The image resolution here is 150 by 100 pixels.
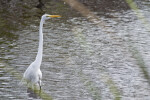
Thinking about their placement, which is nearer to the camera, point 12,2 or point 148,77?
point 148,77

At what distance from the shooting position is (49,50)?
1226cm

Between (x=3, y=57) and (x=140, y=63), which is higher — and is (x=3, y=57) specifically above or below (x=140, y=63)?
below

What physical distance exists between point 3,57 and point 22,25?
193 inches

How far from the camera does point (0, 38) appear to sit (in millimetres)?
13609

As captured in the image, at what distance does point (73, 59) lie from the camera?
11.2 m

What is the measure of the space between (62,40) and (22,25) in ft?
10.1

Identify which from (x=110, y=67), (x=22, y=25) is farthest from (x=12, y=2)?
(x=110, y=67)

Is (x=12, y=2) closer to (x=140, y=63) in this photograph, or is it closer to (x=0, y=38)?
(x=0, y=38)

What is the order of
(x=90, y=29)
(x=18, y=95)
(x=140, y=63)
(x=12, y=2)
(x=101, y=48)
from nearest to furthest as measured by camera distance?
1. (x=140, y=63)
2. (x=18, y=95)
3. (x=101, y=48)
4. (x=90, y=29)
5. (x=12, y=2)

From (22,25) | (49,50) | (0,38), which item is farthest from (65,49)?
(22,25)

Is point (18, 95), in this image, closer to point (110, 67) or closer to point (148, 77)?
point (110, 67)

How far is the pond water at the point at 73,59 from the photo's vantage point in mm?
8488

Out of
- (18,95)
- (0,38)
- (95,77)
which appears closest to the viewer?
(18,95)

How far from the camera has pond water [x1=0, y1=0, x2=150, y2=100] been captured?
849 cm
